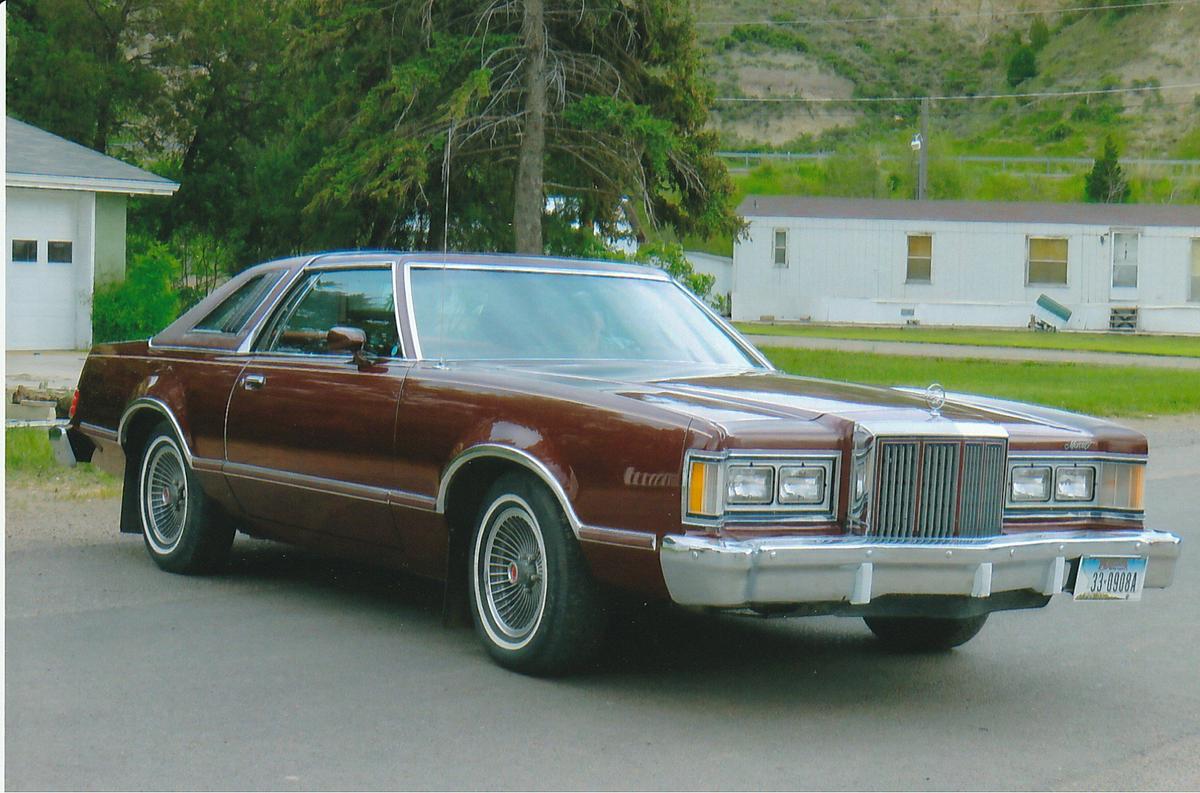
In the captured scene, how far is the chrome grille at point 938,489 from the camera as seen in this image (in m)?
5.60

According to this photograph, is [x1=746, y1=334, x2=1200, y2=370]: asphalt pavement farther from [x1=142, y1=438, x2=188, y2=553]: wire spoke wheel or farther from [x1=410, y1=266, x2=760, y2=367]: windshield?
[x1=142, y1=438, x2=188, y2=553]: wire spoke wheel

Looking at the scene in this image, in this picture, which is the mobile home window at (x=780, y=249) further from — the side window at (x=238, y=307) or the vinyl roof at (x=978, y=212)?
the side window at (x=238, y=307)

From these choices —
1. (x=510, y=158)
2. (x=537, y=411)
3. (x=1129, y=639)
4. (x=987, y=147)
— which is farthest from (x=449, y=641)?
(x=987, y=147)

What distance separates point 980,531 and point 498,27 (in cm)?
2265

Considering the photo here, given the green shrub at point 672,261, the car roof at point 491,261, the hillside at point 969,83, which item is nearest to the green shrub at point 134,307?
the green shrub at point 672,261

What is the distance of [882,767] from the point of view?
509cm

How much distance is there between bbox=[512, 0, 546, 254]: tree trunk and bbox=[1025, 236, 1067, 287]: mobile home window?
2548 centimetres

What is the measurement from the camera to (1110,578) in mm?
5973

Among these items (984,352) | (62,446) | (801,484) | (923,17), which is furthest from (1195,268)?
(923,17)

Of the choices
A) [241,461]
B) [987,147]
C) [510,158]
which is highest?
[987,147]

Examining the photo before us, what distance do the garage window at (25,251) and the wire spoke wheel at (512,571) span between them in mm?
20300

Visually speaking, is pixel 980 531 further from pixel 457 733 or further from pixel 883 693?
pixel 457 733

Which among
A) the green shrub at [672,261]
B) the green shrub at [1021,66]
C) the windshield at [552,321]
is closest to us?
the windshield at [552,321]

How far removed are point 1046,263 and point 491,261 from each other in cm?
4291
